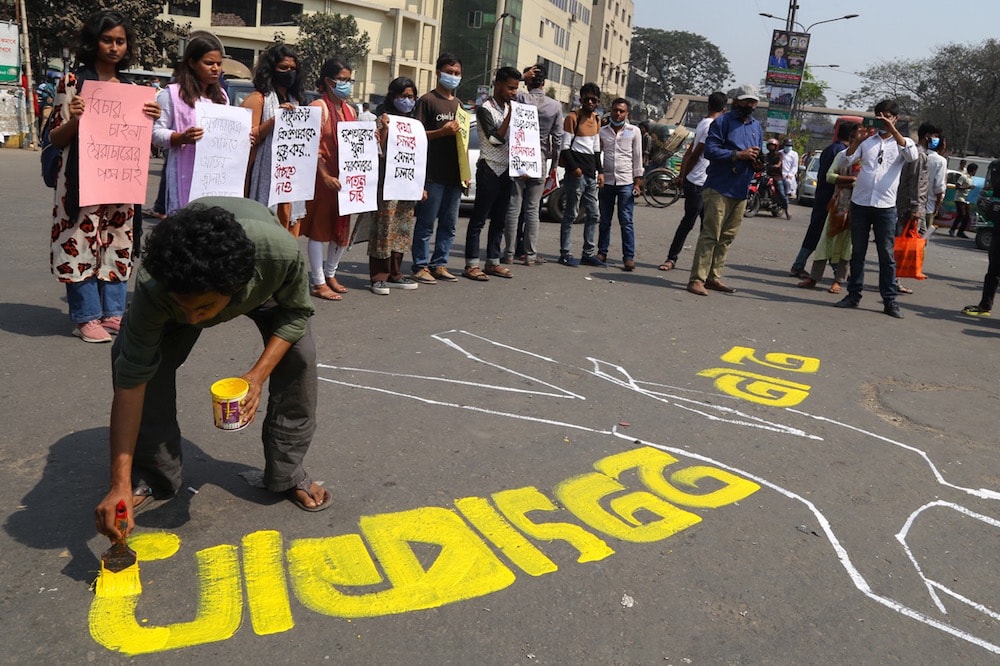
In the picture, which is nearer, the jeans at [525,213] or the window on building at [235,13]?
the jeans at [525,213]

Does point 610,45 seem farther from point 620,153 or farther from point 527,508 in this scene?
point 527,508

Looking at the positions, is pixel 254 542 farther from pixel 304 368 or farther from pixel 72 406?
pixel 72 406

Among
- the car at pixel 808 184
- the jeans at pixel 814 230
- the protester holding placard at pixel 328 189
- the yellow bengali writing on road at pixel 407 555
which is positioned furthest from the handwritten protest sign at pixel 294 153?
the car at pixel 808 184

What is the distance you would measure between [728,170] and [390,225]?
10.3ft

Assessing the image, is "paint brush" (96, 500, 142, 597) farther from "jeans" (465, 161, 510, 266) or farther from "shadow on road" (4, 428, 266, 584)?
"jeans" (465, 161, 510, 266)

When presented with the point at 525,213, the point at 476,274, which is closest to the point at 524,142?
the point at 525,213

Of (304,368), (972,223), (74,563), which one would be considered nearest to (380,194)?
(304,368)

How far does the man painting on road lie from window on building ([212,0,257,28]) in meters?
53.9

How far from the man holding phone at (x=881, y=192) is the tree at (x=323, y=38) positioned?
4309 centimetres

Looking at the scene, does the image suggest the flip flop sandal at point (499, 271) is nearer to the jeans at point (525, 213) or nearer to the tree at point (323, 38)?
the jeans at point (525, 213)

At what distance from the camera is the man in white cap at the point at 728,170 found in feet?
26.0

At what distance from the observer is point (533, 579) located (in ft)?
9.91

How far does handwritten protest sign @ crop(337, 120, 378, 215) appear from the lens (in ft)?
22.3

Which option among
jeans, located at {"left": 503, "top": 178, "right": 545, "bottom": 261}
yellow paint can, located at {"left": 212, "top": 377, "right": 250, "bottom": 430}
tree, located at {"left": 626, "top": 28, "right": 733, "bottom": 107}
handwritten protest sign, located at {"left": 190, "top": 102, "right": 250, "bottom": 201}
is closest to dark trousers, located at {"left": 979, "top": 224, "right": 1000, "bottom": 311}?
jeans, located at {"left": 503, "top": 178, "right": 545, "bottom": 261}
